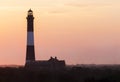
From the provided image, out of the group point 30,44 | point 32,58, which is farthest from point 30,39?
point 32,58

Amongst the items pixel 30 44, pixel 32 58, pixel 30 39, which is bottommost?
pixel 32 58

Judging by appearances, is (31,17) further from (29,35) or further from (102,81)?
(102,81)

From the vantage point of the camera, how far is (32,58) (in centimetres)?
4759

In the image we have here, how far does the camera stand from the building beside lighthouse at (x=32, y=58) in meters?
46.9

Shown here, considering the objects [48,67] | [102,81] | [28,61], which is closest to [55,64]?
[48,67]

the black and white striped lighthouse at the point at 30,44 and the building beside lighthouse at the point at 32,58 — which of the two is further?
the building beside lighthouse at the point at 32,58

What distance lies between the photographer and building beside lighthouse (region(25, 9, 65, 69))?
46.9 metres

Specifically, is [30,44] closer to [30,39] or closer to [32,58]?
[30,39]

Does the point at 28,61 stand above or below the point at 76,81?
above

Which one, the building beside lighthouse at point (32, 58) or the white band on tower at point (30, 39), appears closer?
the white band on tower at point (30, 39)

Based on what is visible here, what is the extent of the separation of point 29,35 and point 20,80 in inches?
551

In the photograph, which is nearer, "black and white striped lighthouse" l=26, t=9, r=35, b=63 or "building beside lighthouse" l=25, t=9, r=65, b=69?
"black and white striped lighthouse" l=26, t=9, r=35, b=63

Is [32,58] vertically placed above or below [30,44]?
below

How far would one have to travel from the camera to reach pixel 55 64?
169 ft
